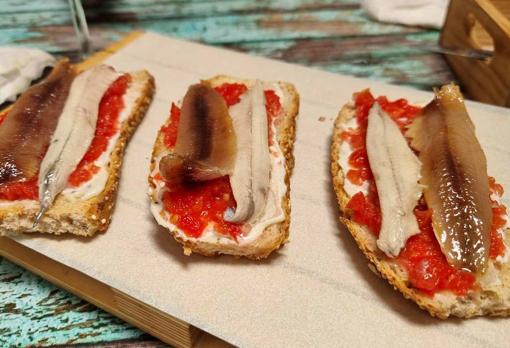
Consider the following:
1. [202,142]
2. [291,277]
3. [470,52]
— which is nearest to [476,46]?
[470,52]

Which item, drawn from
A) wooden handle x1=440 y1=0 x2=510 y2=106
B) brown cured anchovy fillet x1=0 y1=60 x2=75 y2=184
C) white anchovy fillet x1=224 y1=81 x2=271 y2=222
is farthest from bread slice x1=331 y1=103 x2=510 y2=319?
brown cured anchovy fillet x1=0 y1=60 x2=75 y2=184

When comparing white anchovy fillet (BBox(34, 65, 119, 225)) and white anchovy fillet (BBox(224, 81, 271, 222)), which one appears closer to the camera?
white anchovy fillet (BBox(224, 81, 271, 222))

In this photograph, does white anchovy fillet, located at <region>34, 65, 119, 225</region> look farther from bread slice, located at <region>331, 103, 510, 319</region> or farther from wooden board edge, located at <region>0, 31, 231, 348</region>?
bread slice, located at <region>331, 103, 510, 319</region>

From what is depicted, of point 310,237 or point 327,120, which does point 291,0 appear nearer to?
point 327,120

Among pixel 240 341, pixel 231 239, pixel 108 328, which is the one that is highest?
pixel 231 239

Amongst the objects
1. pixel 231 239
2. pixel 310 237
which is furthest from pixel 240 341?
pixel 310 237

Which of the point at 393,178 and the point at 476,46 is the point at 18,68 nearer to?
the point at 393,178
